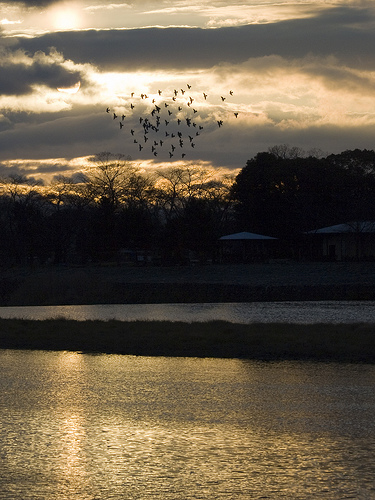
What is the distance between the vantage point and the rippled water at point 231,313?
26375mm

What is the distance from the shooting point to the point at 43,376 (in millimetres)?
12312

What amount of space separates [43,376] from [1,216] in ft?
251

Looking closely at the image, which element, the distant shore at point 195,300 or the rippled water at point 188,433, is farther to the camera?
the distant shore at point 195,300

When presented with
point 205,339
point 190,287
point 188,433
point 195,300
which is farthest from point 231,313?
point 188,433

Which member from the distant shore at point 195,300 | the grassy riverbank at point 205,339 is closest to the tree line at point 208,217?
the distant shore at point 195,300

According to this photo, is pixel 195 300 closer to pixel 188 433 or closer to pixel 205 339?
pixel 205 339

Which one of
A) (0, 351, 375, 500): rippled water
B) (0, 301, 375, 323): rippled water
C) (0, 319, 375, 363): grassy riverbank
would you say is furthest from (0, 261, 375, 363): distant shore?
(0, 301, 375, 323): rippled water

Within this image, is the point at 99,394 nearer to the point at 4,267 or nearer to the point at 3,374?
the point at 3,374

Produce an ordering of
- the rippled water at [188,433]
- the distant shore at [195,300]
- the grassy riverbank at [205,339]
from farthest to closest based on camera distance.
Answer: the distant shore at [195,300]
the grassy riverbank at [205,339]
the rippled water at [188,433]

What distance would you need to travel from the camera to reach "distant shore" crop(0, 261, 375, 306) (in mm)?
39156

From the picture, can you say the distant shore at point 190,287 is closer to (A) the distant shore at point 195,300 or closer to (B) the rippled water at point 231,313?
(A) the distant shore at point 195,300

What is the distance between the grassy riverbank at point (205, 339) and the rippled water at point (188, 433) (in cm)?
163

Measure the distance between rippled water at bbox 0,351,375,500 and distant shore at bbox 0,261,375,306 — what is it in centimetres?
2620

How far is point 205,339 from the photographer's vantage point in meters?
16.5
